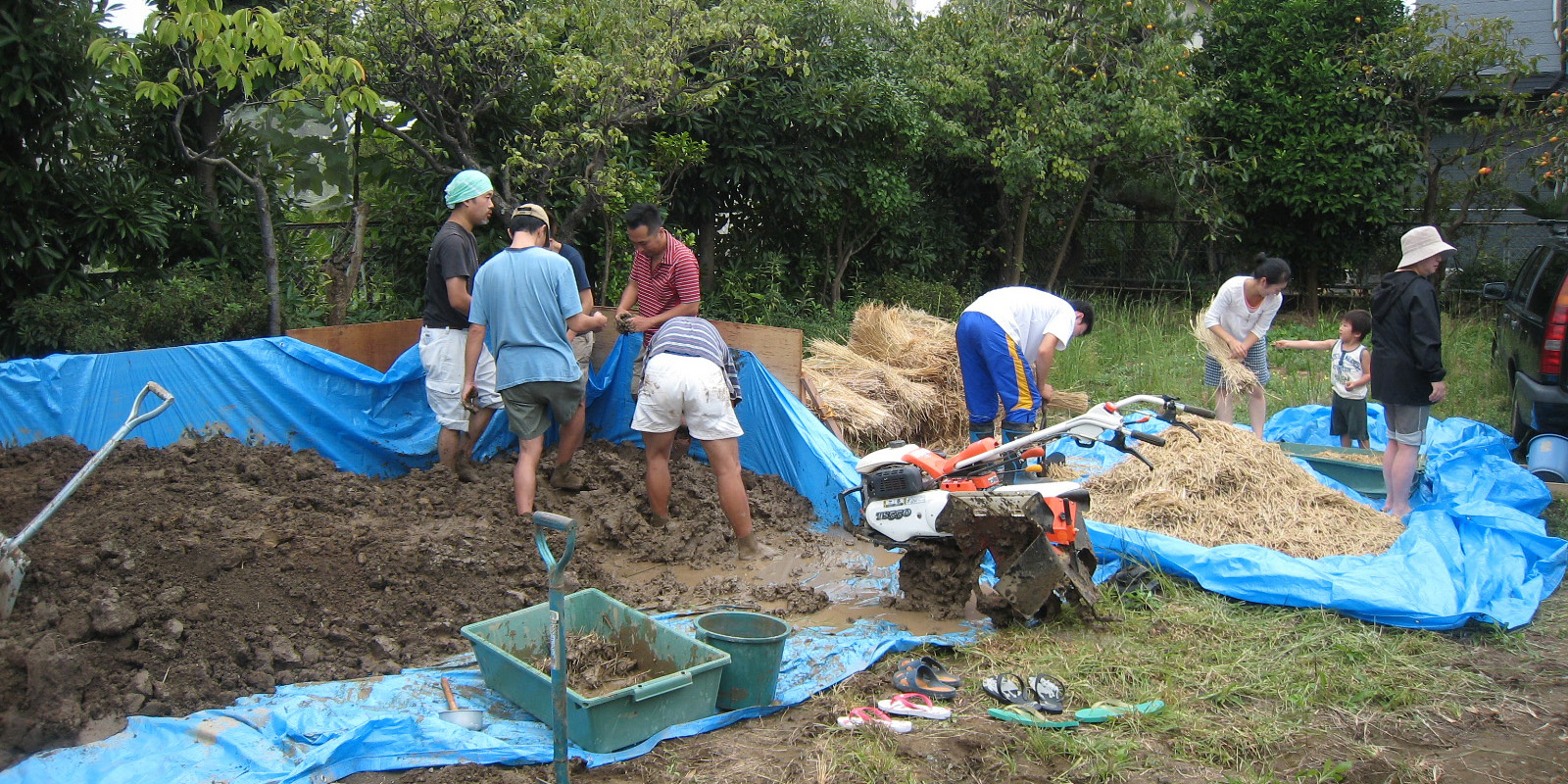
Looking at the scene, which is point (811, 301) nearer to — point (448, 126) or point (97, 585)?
point (448, 126)

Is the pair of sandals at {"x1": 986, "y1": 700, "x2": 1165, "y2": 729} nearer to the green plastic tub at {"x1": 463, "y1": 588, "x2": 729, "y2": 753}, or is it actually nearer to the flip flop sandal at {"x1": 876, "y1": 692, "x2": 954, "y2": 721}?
the flip flop sandal at {"x1": 876, "y1": 692, "x2": 954, "y2": 721}

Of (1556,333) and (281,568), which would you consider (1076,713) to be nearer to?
(281,568)

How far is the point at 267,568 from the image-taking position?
3.74 m

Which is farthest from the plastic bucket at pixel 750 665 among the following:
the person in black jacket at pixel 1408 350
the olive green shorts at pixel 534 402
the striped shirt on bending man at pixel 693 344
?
the person in black jacket at pixel 1408 350

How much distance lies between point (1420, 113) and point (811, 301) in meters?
6.94

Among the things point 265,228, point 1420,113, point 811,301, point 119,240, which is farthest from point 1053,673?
point 1420,113

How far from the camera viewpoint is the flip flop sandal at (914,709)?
3.24 metres

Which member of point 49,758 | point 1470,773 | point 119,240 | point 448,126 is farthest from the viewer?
point 448,126

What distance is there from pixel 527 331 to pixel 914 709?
2.49 m

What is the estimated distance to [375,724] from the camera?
2.83m

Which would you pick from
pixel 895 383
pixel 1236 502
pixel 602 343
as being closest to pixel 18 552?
pixel 602 343

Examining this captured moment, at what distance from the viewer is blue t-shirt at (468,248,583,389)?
468 centimetres

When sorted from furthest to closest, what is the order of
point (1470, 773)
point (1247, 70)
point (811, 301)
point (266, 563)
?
point (1247, 70) < point (811, 301) < point (266, 563) < point (1470, 773)

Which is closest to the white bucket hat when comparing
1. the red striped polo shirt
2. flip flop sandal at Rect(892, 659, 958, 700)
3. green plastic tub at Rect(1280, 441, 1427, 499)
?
green plastic tub at Rect(1280, 441, 1427, 499)
